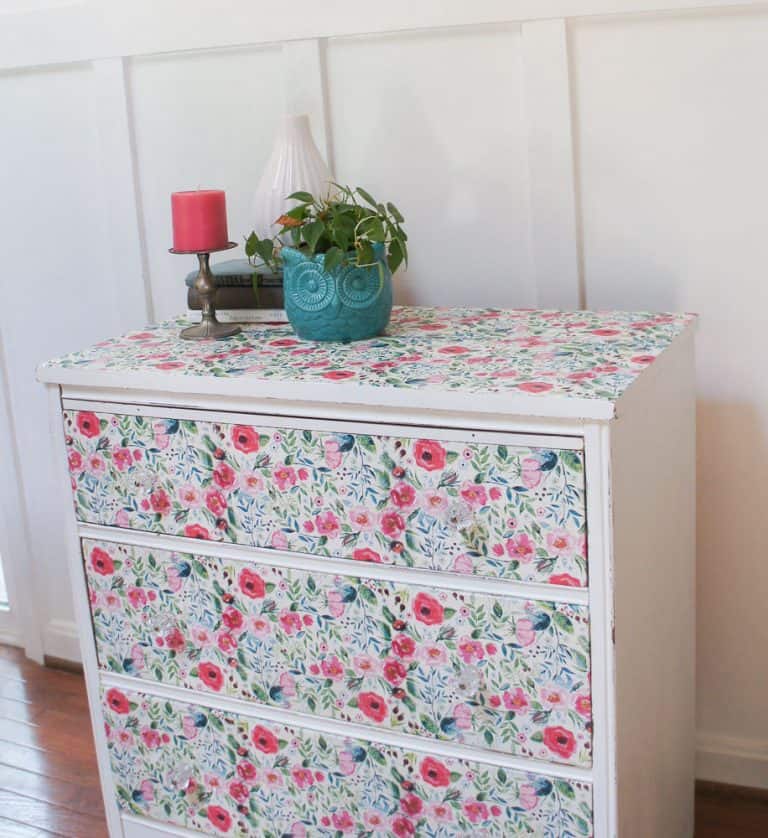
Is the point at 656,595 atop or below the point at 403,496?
below

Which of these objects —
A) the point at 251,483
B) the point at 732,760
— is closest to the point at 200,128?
the point at 251,483

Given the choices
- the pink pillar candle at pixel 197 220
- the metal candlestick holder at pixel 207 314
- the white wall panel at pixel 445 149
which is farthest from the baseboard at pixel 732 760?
the pink pillar candle at pixel 197 220

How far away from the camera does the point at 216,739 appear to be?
1.72m

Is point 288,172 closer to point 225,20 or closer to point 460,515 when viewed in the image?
point 225,20

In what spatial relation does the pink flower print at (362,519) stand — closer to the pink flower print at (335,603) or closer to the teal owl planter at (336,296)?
the pink flower print at (335,603)

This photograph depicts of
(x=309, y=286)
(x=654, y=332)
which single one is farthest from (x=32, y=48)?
(x=654, y=332)

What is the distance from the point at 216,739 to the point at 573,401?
80cm

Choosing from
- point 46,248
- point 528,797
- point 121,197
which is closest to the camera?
point 528,797

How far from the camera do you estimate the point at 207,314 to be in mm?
1820

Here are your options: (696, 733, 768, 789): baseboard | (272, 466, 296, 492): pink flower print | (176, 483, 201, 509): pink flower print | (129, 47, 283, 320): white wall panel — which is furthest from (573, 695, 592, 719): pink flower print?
(129, 47, 283, 320): white wall panel

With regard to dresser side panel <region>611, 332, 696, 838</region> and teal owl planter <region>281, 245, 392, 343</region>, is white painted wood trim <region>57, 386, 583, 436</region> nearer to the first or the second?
dresser side panel <region>611, 332, 696, 838</region>

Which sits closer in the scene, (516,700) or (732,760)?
(516,700)

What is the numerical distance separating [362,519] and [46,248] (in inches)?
48.8

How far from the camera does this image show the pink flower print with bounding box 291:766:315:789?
5.42 ft
